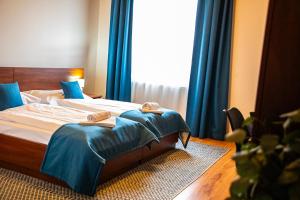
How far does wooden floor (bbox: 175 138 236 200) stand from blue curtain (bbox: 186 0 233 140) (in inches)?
41.6

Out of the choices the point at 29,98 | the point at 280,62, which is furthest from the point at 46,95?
the point at 280,62

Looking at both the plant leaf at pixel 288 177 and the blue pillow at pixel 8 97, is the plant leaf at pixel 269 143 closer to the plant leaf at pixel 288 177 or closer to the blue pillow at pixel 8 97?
the plant leaf at pixel 288 177

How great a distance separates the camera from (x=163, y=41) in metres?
5.16

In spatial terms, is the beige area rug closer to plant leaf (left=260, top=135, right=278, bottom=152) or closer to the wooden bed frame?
the wooden bed frame

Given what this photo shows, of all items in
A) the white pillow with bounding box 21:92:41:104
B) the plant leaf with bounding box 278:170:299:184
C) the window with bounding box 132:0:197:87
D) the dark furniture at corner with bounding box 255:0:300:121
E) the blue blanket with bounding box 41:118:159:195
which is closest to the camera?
the plant leaf with bounding box 278:170:299:184

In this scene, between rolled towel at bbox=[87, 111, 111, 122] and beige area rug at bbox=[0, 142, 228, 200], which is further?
rolled towel at bbox=[87, 111, 111, 122]

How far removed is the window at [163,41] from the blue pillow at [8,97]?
7.42 feet

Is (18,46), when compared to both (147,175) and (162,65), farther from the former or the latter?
(147,175)

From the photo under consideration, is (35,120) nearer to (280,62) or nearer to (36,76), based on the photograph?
(36,76)

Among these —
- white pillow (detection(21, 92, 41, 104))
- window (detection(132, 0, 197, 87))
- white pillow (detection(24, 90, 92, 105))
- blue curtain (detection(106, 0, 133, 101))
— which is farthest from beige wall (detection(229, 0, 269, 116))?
white pillow (detection(21, 92, 41, 104))

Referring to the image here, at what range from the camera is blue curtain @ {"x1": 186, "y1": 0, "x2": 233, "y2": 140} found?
14.8 ft

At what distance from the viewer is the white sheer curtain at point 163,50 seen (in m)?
4.96

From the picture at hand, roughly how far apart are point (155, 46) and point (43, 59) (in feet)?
6.15

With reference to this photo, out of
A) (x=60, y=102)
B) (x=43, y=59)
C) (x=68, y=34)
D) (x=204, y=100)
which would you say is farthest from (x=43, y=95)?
(x=204, y=100)
